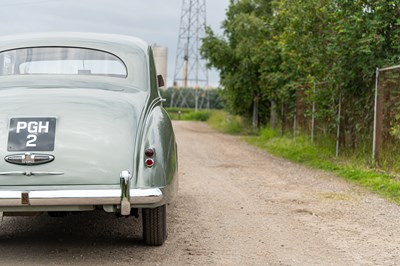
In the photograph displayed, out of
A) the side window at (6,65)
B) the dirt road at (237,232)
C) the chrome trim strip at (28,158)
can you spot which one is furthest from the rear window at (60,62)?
the dirt road at (237,232)

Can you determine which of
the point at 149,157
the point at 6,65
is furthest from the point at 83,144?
the point at 6,65

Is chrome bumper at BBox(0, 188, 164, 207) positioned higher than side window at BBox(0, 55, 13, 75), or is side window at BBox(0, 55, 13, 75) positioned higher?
side window at BBox(0, 55, 13, 75)

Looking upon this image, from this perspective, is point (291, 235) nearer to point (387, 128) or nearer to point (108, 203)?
point (108, 203)

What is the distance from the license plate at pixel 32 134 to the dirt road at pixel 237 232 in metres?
0.92

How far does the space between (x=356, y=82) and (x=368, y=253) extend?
28.2ft

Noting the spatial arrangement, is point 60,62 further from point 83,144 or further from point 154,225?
point 154,225

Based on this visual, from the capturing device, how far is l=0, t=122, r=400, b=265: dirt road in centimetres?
580

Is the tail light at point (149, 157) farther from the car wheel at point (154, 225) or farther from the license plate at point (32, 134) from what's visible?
the license plate at point (32, 134)

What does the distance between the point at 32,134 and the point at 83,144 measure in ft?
1.30

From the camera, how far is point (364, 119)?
13.9 m

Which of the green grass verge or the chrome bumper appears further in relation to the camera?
the green grass verge

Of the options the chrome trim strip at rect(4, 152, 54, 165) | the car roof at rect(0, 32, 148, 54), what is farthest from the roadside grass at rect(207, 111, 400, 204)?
the chrome trim strip at rect(4, 152, 54, 165)

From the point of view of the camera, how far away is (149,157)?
564 centimetres

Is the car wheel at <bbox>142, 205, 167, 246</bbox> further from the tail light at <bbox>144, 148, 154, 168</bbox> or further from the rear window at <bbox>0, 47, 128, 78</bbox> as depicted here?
the rear window at <bbox>0, 47, 128, 78</bbox>
